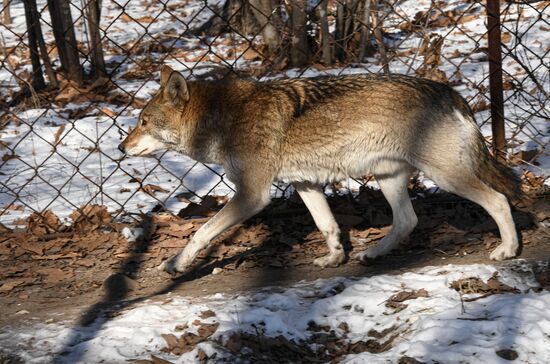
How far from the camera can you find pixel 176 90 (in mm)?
4844

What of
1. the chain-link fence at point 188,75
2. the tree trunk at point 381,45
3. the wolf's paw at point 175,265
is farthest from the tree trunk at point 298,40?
the wolf's paw at point 175,265

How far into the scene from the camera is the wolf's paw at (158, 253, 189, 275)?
4676 mm

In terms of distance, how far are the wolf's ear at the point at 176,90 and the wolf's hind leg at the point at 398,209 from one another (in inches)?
52.3

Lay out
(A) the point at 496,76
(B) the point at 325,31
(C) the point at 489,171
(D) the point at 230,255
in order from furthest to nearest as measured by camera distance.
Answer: (B) the point at 325,31, (A) the point at 496,76, (D) the point at 230,255, (C) the point at 489,171

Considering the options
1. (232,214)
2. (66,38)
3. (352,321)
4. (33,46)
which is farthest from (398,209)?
(66,38)

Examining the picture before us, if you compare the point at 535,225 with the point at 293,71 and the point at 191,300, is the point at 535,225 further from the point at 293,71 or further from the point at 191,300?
the point at 293,71

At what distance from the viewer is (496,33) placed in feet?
17.0

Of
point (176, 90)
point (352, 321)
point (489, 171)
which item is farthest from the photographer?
point (176, 90)

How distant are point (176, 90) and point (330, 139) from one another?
103 cm

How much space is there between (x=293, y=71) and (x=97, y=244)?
4.34m

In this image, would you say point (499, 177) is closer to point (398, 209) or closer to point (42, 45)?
point (398, 209)

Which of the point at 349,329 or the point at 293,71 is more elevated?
the point at 293,71

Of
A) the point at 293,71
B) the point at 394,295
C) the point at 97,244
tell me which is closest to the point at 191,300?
the point at 394,295

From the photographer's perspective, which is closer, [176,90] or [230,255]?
[176,90]
